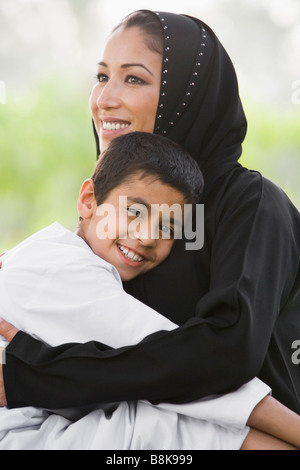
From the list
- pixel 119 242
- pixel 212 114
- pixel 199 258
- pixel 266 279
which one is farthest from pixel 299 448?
pixel 212 114

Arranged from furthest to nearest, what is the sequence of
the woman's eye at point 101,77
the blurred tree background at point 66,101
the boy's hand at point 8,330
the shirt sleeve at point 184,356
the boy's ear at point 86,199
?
the blurred tree background at point 66,101 < the woman's eye at point 101,77 < the boy's ear at point 86,199 < the boy's hand at point 8,330 < the shirt sleeve at point 184,356

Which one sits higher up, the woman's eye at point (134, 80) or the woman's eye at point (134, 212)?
the woman's eye at point (134, 80)

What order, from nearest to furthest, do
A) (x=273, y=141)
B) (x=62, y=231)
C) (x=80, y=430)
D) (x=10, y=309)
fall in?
(x=80, y=430), (x=10, y=309), (x=62, y=231), (x=273, y=141)

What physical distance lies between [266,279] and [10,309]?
21.5 inches

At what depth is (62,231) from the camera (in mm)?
1528

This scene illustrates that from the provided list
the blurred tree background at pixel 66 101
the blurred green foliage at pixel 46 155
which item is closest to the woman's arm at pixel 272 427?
the blurred tree background at pixel 66 101

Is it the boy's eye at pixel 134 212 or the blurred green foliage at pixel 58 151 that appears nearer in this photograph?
the boy's eye at pixel 134 212

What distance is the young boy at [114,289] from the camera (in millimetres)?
1245

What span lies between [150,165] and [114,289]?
0.35m

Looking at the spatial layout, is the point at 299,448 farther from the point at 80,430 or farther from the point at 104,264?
the point at 104,264

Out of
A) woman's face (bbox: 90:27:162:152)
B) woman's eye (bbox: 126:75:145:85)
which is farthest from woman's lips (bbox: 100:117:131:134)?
woman's eye (bbox: 126:75:145:85)

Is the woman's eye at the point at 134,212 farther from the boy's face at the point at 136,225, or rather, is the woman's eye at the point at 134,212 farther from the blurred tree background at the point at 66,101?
the blurred tree background at the point at 66,101

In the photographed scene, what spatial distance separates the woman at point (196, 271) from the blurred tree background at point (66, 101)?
5517 mm

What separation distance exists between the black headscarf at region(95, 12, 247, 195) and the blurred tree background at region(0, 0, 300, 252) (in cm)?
552
